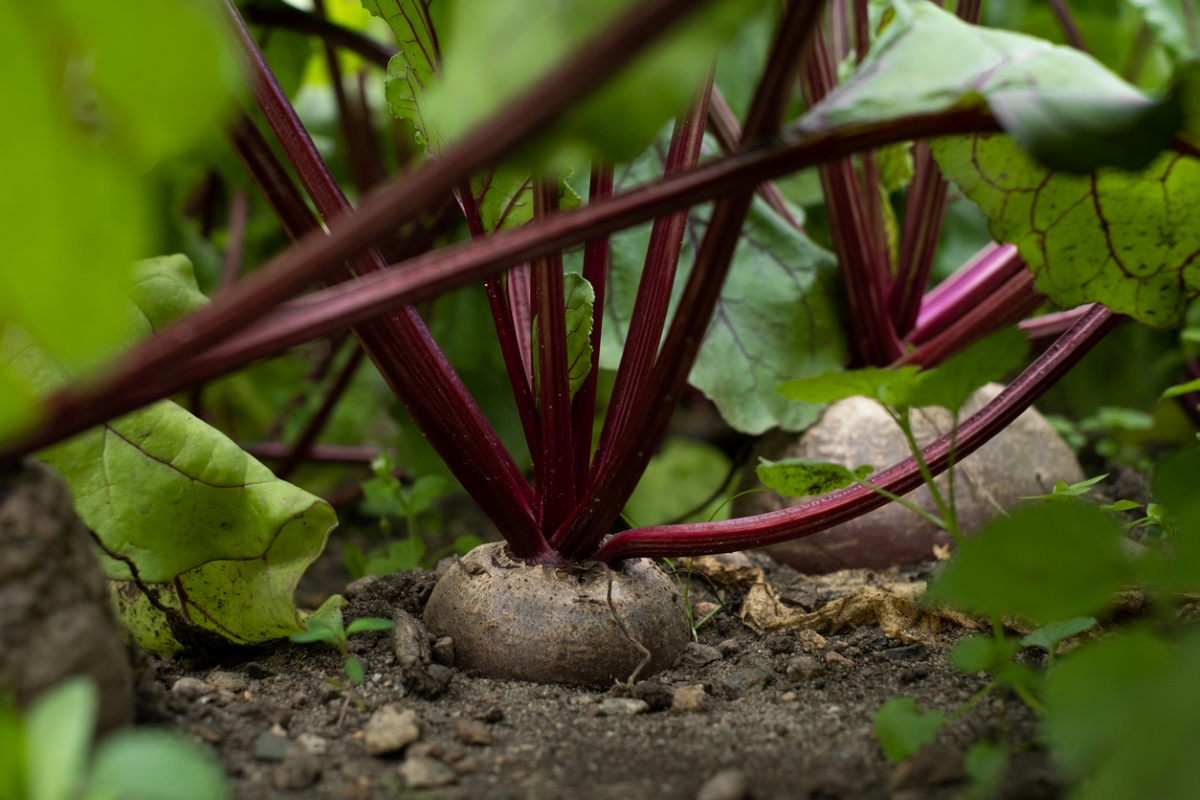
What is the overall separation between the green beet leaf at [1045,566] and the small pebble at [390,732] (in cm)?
41

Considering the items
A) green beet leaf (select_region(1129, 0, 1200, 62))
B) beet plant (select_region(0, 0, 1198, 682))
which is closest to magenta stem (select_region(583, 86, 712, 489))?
beet plant (select_region(0, 0, 1198, 682))

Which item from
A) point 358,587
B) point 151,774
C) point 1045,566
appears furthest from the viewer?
point 358,587

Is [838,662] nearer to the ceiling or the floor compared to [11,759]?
nearer to the floor

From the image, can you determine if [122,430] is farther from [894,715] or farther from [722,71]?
[722,71]

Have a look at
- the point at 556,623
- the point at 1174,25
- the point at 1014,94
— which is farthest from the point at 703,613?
the point at 1174,25

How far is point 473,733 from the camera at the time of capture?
695 millimetres

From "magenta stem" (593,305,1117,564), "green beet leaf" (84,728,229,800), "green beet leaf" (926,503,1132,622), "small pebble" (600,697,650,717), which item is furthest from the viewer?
"magenta stem" (593,305,1117,564)

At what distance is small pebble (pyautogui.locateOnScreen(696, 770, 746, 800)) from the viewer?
57 centimetres

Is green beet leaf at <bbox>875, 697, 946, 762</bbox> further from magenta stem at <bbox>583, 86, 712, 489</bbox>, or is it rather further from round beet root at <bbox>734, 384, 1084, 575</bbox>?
round beet root at <bbox>734, 384, 1084, 575</bbox>

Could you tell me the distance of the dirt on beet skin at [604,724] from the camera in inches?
23.7

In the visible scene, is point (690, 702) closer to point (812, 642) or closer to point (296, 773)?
point (812, 642)

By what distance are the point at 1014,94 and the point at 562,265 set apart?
0.41 meters

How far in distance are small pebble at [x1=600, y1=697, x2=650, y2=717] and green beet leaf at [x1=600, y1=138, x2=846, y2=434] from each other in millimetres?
612

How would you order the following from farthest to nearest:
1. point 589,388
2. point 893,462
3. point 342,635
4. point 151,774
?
1. point 893,462
2. point 589,388
3. point 342,635
4. point 151,774
